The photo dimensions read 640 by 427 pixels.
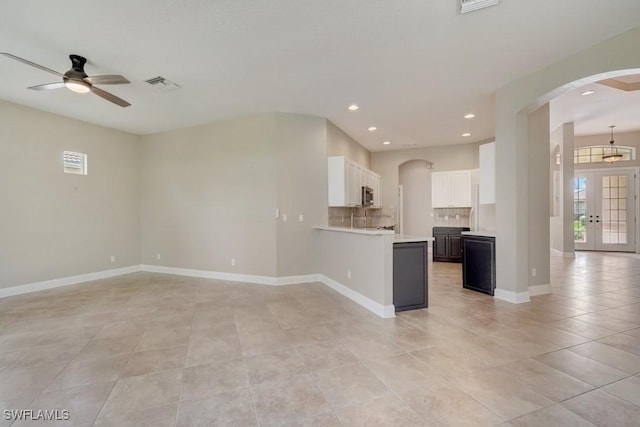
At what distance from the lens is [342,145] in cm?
652

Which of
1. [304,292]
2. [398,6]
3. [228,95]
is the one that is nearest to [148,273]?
[304,292]

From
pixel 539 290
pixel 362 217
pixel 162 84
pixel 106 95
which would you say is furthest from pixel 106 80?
pixel 539 290

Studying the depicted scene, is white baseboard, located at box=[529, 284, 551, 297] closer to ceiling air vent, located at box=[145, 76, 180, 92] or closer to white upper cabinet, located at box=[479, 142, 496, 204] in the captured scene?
white upper cabinet, located at box=[479, 142, 496, 204]

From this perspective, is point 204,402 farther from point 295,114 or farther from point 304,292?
point 295,114

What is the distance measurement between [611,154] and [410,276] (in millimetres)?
9008

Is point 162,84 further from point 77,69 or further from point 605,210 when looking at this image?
point 605,210

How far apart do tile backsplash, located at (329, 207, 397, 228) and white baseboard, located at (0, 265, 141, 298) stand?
4.65 metres

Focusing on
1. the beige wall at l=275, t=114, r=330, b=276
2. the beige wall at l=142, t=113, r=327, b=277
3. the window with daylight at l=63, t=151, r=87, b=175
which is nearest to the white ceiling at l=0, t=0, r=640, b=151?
the beige wall at l=275, t=114, r=330, b=276

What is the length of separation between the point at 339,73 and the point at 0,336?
4882mm

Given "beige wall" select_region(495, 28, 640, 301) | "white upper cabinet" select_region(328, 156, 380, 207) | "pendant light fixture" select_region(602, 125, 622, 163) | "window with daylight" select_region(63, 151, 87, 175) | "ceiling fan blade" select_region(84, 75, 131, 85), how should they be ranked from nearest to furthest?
"ceiling fan blade" select_region(84, 75, 131, 85), "beige wall" select_region(495, 28, 640, 301), "window with daylight" select_region(63, 151, 87, 175), "white upper cabinet" select_region(328, 156, 380, 207), "pendant light fixture" select_region(602, 125, 622, 163)

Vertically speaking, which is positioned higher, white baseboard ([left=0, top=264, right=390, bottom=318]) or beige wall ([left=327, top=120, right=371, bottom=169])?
beige wall ([left=327, top=120, right=371, bottom=169])

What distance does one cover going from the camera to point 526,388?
209 centimetres

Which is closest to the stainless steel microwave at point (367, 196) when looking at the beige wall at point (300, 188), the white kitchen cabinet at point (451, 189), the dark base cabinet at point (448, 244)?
the beige wall at point (300, 188)

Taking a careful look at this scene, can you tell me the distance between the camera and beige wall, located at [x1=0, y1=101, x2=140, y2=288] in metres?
4.73
